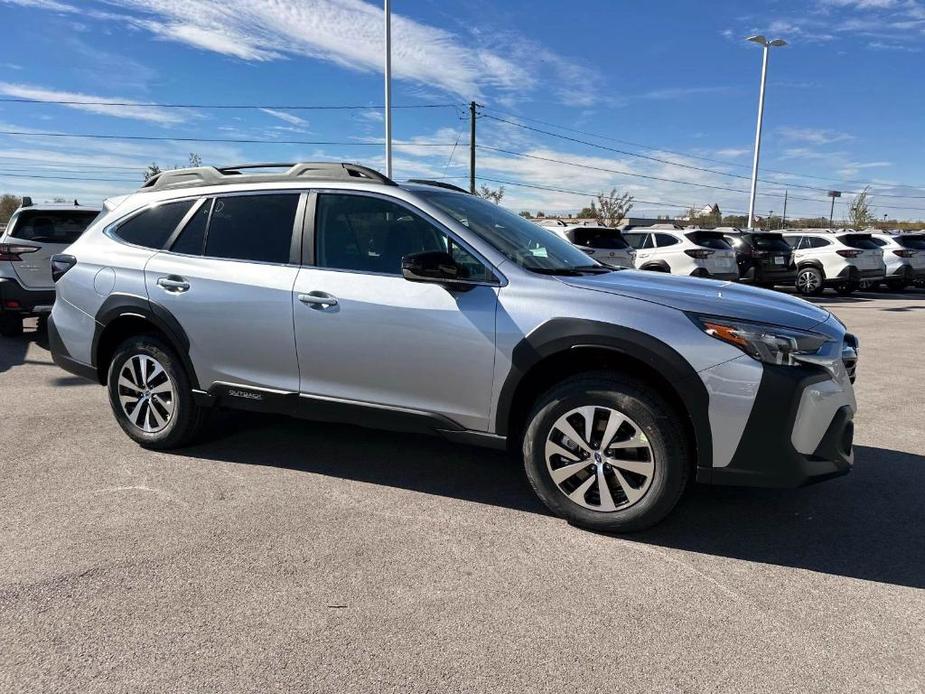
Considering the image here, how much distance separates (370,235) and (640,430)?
1862mm

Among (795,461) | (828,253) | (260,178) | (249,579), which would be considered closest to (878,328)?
(828,253)

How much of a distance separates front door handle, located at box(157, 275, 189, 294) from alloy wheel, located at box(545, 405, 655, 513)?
8.14ft

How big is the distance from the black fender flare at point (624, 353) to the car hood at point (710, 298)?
0.23 metres

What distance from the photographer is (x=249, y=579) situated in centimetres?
289

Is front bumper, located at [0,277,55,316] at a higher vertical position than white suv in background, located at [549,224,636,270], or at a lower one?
lower

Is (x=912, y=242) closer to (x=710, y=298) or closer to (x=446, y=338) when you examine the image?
(x=710, y=298)

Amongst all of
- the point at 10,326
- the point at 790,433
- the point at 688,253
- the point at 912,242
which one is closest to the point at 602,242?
the point at 688,253

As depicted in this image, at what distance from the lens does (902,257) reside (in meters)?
18.7

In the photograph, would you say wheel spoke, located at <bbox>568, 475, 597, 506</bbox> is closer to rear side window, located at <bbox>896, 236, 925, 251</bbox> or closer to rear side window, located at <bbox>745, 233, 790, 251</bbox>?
rear side window, located at <bbox>745, 233, 790, 251</bbox>

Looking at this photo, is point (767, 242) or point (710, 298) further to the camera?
point (767, 242)

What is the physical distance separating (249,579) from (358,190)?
2206mm

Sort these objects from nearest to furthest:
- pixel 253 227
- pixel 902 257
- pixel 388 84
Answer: pixel 253 227
pixel 902 257
pixel 388 84

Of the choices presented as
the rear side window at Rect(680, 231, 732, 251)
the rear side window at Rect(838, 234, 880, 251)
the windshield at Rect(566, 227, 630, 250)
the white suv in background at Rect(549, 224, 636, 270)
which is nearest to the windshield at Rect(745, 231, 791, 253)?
the rear side window at Rect(838, 234, 880, 251)

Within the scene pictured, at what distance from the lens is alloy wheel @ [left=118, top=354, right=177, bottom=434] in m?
4.38
